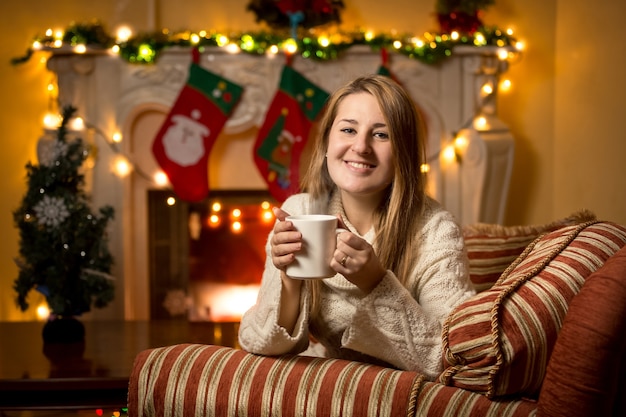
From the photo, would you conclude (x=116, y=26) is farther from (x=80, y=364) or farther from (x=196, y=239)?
(x=80, y=364)

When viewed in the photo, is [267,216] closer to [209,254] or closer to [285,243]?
[209,254]

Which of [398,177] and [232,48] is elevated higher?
[232,48]

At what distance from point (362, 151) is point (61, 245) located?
4.52 feet

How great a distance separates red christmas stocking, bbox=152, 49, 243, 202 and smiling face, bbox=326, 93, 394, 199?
5.74ft

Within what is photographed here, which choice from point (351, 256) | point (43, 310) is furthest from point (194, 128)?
point (351, 256)

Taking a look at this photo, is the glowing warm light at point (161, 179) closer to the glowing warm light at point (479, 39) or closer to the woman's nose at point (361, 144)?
the glowing warm light at point (479, 39)

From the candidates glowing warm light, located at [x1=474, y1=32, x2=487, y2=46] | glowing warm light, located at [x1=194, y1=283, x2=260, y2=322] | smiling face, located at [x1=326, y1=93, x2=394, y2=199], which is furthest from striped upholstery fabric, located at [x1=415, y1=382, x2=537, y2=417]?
glowing warm light, located at [x1=194, y1=283, x2=260, y2=322]

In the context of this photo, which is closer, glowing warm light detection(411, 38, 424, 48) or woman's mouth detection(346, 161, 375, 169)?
woman's mouth detection(346, 161, 375, 169)

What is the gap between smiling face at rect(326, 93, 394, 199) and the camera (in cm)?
144

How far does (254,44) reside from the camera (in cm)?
309

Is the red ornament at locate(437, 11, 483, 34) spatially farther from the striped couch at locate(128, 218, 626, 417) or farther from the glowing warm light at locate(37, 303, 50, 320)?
the glowing warm light at locate(37, 303, 50, 320)

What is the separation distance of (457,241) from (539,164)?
2.15 metres

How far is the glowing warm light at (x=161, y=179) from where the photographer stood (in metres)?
3.28

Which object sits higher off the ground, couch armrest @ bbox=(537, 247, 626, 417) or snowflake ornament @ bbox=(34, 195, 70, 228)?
snowflake ornament @ bbox=(34, 195, 70, 228)
